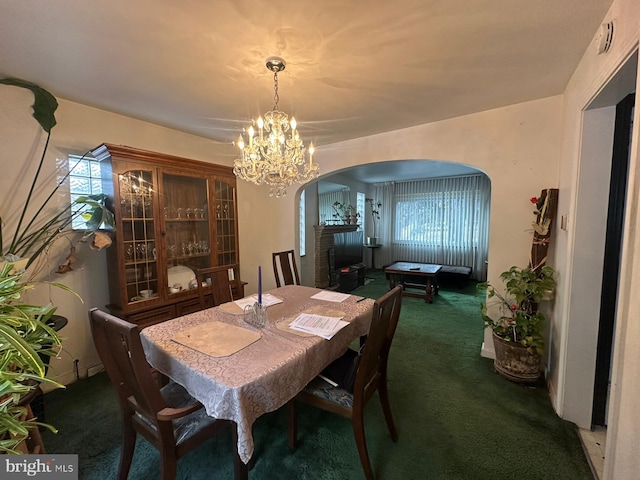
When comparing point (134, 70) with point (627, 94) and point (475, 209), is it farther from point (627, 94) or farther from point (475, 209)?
point (475, 209)

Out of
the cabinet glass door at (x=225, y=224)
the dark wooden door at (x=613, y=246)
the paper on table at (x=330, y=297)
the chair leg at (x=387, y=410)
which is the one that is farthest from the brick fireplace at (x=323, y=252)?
the dark wooden door at (x=613, y=246)

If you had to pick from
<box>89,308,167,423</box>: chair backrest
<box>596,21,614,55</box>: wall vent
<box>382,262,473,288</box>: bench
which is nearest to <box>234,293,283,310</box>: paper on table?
<box>89,308,167,423</box>: chair backrest

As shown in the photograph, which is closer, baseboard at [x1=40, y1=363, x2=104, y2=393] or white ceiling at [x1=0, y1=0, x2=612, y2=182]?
white ceiling at [x1=0, y1=0, x2=612, y2=182]

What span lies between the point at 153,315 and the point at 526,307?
3322 millimetres

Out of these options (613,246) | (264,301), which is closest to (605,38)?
(613,246)

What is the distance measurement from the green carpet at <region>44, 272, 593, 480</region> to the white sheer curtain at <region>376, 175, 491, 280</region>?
4204 millimetres

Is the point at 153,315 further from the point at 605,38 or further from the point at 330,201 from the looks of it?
the point at 330,201

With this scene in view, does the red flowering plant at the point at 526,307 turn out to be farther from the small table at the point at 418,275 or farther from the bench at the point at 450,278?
the bench at the point at 450,278

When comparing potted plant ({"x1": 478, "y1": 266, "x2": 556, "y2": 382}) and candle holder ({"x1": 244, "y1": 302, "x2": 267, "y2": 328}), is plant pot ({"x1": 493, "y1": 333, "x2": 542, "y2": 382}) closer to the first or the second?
potted plant ({"x1": 478, "y1": 266, "x2": 556, "y2": 382})

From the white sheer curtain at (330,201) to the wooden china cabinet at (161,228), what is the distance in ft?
11.4

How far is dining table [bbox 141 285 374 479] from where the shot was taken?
1.10 metres

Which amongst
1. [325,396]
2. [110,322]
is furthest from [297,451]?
[110,322]

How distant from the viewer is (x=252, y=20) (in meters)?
1.36

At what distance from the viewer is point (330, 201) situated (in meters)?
6.48
